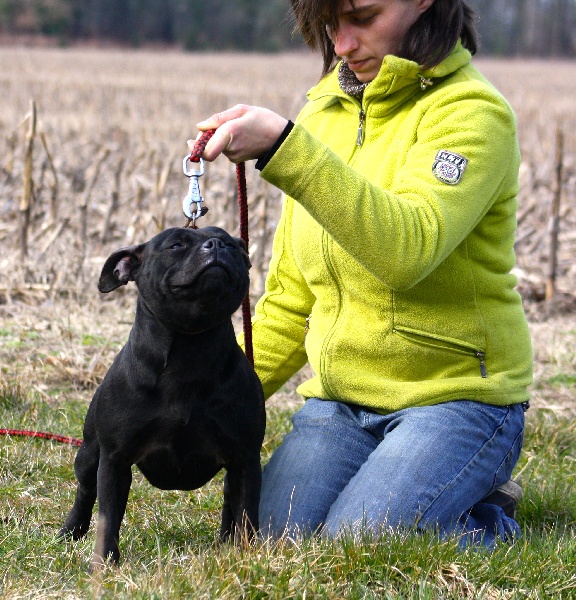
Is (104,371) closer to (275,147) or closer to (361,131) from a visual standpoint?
(361,131)

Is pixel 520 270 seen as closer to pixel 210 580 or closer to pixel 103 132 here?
pixel 210 580

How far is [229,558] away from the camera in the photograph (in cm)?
276

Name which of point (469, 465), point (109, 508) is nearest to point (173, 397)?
point (109, 508)

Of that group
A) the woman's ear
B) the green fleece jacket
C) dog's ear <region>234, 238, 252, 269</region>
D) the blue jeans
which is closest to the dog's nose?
dog's ear <region>234, 238, 252, 269</region>

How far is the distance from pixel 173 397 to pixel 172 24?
6347 centimetres

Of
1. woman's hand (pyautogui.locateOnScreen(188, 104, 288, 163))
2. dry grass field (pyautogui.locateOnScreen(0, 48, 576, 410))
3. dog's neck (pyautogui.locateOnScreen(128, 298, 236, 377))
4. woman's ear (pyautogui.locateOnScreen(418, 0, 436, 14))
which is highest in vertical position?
woman's ear (pyautogui.locateOnScreen(418, 0, 436, 14))

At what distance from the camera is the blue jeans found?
133 inches

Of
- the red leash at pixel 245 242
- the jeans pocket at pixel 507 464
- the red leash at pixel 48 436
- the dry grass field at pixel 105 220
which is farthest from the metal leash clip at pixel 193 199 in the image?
the dry grass field at pixel 105 220

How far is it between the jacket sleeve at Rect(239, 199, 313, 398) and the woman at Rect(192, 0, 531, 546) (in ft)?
0.49

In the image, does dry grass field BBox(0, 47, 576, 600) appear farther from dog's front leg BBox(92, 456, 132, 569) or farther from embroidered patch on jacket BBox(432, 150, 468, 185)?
embroidered patch on jacket BBox(432, 150, 468, 185)

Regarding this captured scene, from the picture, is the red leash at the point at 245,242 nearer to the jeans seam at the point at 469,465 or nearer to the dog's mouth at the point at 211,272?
the dog's mouth at the point at 211,272

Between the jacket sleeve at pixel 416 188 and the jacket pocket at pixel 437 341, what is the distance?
326 mm

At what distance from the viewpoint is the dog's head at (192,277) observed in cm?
271

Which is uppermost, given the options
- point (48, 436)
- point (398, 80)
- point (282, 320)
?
point (398, 80)
